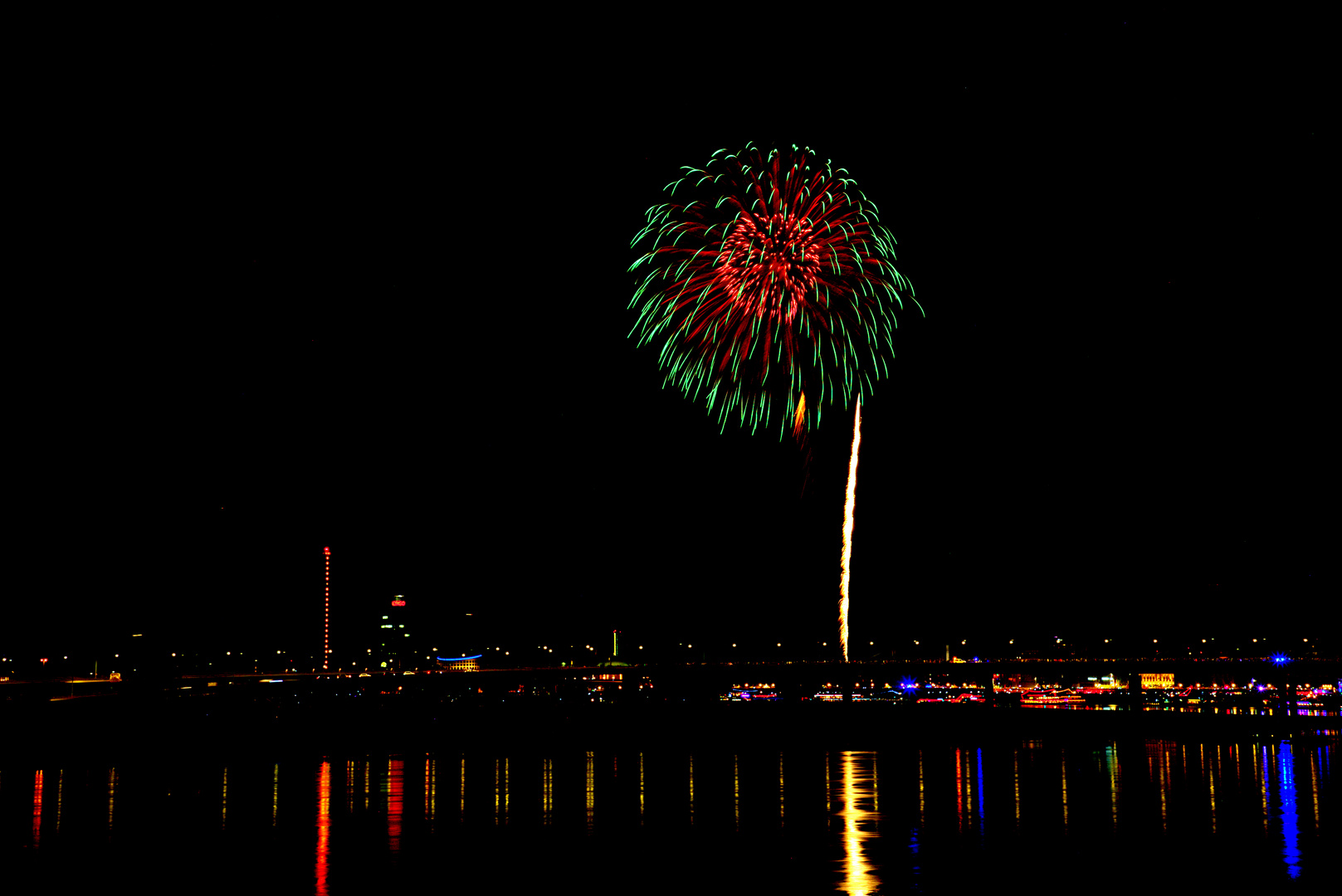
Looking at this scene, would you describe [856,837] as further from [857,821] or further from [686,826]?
[686,826]

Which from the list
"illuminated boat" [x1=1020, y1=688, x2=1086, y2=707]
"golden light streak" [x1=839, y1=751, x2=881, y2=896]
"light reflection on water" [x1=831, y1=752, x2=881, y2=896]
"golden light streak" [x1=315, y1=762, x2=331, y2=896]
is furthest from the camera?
"illuminated boat" [x1=1020, y1=688, x2=1086, y2=707]

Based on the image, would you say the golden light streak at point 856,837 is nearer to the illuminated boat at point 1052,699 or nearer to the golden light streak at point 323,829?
the golden light streak at point 323,829

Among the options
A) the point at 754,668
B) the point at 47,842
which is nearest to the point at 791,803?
the point at 47,842

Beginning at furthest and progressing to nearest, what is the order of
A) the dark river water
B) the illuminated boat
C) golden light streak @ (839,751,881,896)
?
1. the illuminated boat
2. the dark river water
3. golden light streak @ (839,751,881,896)

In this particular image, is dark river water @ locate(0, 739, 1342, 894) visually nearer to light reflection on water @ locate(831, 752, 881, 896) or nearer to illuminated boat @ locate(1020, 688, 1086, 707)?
light reflection on water @ locate(831, 752, 881, 896)

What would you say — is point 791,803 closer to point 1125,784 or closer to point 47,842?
point 1125,784

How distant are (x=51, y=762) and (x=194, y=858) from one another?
29.5m

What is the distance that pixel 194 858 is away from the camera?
71.2 feet

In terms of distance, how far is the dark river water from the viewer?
62.4 feet

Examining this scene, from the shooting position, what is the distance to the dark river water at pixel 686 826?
1903 centimetres

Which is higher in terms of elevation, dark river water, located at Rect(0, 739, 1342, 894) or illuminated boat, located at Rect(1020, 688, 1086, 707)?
dark river water, located at Rect(0, 739, 1342, 894)

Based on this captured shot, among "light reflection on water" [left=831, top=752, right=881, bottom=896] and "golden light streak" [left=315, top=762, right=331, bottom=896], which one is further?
"golden light streak" [left=315, top=762, right=331, bottom=896]

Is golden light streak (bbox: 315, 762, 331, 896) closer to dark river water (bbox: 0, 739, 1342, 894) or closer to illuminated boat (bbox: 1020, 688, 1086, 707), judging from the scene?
dark river water (bbox: 0, 739, 1342, 894)

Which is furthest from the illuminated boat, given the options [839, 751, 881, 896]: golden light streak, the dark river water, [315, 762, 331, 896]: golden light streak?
[315, 762, 331, 896]: golden light streak
